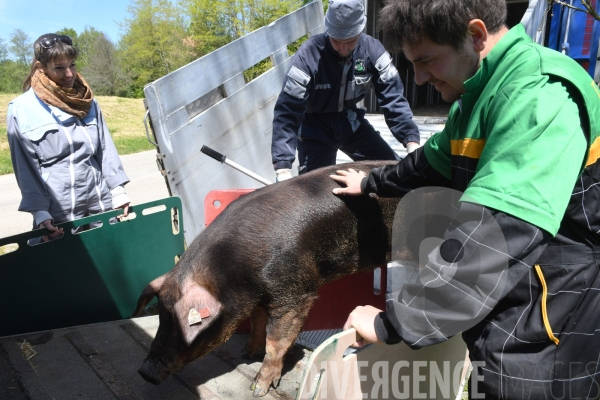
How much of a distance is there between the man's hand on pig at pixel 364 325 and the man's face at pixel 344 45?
2.59m

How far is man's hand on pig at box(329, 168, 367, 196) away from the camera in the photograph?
9.77ft

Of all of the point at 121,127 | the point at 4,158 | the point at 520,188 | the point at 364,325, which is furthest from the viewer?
the point at 121,127

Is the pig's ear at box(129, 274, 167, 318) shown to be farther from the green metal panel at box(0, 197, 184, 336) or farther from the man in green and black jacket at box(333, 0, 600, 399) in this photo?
the man in green and black jacket at box(333, 0, 600, 399)

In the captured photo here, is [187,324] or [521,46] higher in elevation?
[521,46]

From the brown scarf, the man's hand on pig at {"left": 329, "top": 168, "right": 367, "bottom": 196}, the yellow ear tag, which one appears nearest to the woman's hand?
the brown scarf

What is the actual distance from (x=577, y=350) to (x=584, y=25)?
656cm

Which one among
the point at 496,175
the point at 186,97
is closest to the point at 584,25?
the point at 186,97

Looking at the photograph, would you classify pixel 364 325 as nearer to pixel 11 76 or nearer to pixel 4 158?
pixel 4 158

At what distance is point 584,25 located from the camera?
6.76m

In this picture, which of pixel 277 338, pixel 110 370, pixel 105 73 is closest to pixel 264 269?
pixel 277 338

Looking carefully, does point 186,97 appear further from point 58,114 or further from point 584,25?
point 584,25

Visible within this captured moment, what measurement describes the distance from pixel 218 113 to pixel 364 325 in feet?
11.9

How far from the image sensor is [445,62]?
155 centimetres

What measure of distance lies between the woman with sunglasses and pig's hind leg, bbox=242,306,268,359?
1.24m
